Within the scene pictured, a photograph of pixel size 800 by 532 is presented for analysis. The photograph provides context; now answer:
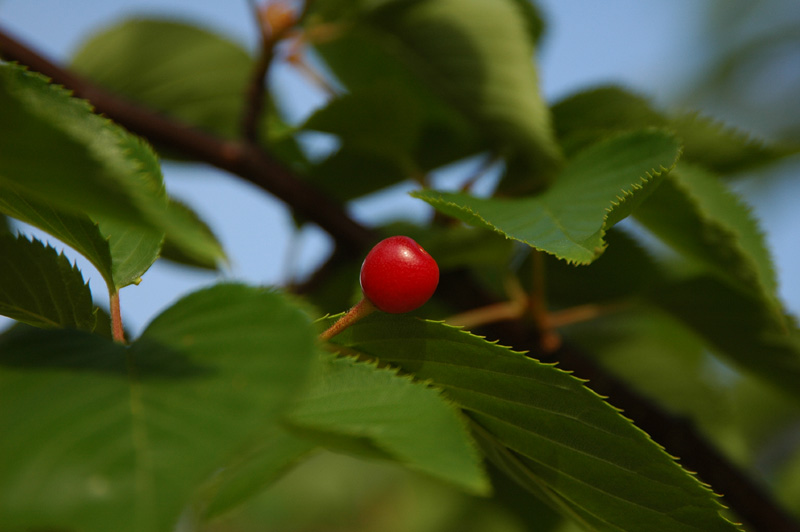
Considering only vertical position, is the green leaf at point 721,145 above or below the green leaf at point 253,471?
above

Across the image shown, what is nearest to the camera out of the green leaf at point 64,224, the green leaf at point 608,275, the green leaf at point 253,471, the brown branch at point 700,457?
the green leaf at point 64,224

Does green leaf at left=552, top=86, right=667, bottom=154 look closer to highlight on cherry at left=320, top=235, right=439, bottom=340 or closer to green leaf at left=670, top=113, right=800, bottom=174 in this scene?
green leaf at left=670, top=113, right=800, bottom=174

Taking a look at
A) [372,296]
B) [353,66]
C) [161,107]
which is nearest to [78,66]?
[161,107]

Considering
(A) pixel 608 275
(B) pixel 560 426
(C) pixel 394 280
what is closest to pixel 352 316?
(C) pixel 394 280

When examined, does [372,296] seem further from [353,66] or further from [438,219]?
[353,66]

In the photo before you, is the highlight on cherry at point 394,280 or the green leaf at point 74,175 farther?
the highlight on cherry at point 394,280

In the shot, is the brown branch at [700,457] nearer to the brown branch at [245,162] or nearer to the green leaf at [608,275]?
the green leaf at [608,275]

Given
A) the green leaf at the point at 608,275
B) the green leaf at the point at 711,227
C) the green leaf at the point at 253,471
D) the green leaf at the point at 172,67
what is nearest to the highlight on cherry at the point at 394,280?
the green leaf at the point at 253,471
